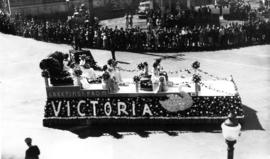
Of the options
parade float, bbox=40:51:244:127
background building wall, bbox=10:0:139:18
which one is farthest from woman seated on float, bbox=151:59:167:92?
background building wall, bbox=10:0:139:18

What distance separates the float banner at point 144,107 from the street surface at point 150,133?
31.2 inches

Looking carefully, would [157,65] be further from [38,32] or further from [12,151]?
[38,32]

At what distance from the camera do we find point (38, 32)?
32125 millimetres

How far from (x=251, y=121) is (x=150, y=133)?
3826mm

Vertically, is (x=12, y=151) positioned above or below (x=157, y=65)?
below

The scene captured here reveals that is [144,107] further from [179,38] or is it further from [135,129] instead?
[179,38]

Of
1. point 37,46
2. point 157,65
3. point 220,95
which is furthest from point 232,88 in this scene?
point 37,46

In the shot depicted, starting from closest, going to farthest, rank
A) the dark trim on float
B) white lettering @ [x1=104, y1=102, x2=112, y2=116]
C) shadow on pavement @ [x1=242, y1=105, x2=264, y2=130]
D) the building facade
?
1. shadow on pavement @ [x1=242, y1=105, x2=264, y2=130]
2. the dark trim on float
3. white lettering @ [x1=104, y1=102, x2=112, y2=116]
4. the building facade

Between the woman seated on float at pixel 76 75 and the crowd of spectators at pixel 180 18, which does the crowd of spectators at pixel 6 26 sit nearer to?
the crowd of spectators at pixel 180 18

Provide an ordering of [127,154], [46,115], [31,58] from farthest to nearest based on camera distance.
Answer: [31,58] → [46,115] → [127,154]

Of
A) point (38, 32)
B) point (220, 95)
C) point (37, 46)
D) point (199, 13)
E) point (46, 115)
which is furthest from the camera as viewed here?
point (199, 13)

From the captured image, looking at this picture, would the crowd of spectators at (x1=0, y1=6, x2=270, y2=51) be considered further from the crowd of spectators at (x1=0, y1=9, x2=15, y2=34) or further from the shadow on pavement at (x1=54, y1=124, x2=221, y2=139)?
the shadow on pavement at (x1=54, y1=124, x2=221, y2=139)

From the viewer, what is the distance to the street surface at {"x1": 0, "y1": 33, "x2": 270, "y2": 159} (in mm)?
12375

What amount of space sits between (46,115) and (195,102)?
5839 mm
